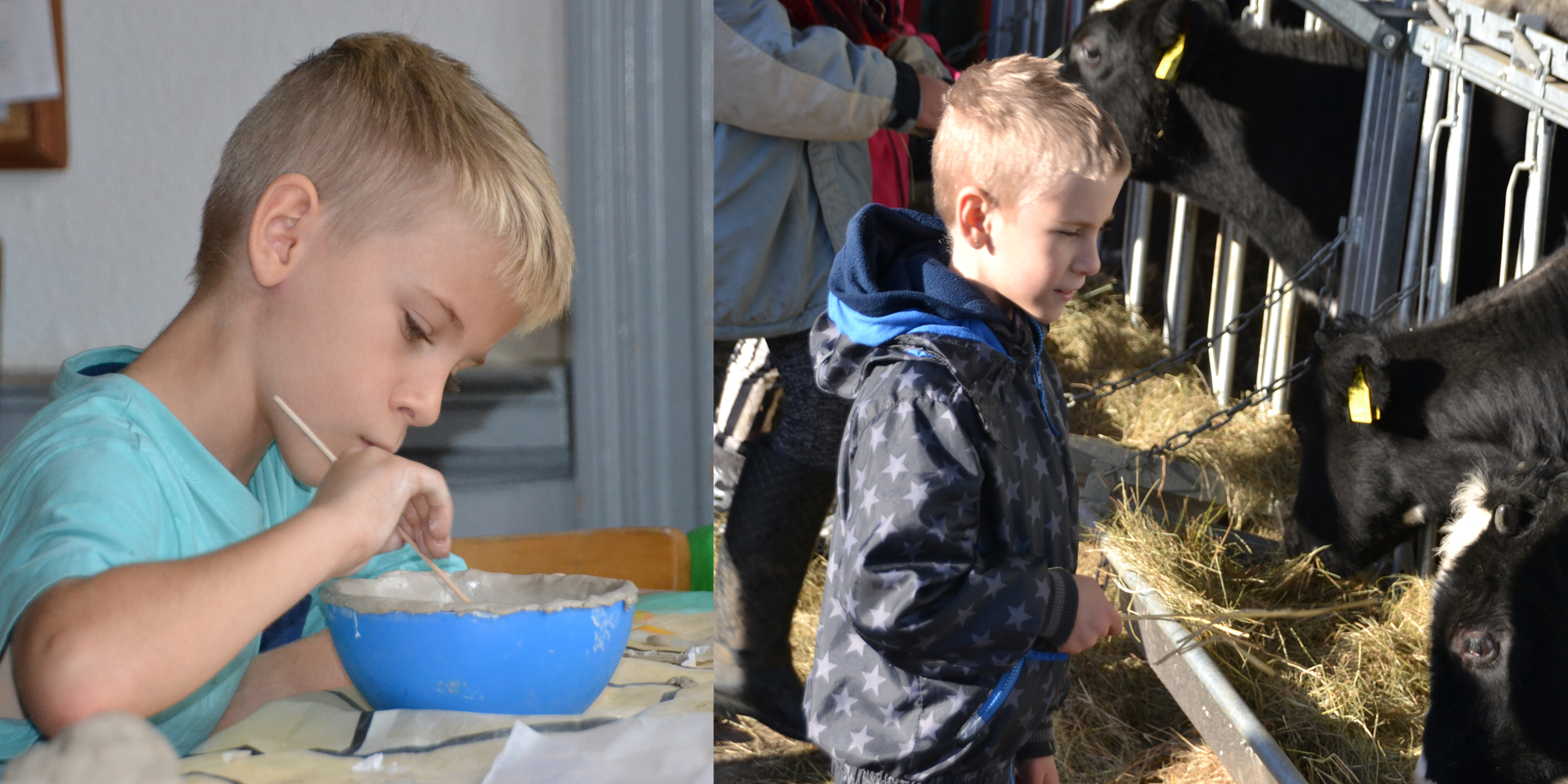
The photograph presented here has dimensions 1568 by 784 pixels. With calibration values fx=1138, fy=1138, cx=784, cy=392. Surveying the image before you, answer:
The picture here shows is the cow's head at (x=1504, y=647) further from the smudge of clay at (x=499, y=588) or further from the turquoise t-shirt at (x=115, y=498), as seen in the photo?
the turquoise t-shirt at (x=115, y=498)

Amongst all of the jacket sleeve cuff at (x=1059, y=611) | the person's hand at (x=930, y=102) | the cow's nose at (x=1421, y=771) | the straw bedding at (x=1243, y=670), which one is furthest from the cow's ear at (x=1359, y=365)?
the jacket sleeve cuff at (x=1059, y=611)

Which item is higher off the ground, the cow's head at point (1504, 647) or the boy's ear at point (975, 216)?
the boy's ear at point (975, 216)

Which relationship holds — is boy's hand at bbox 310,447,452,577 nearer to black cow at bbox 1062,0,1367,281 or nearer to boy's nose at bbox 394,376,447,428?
boy's nose at bbox 394,376,447,428

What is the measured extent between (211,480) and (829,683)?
0.62 m

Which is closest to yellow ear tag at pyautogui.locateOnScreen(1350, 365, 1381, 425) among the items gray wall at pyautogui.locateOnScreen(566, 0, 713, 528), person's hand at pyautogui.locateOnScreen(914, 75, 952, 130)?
person's hand at pyautogui.locateOnScreen(914, 75, 952, 130)

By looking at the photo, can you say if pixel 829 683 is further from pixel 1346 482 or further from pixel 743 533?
pixel 1346 482

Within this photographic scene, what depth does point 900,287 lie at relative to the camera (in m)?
1.07

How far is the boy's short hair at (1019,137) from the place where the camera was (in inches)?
40.5

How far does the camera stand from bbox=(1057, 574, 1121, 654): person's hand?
923mm

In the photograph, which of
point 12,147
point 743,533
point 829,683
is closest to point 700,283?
point 12,147

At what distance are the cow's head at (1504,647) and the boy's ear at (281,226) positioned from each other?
1.39 m

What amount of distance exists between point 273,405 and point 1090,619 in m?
0.65

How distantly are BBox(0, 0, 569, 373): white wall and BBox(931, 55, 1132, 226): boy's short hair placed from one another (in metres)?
0.66

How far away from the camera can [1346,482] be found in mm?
1843
